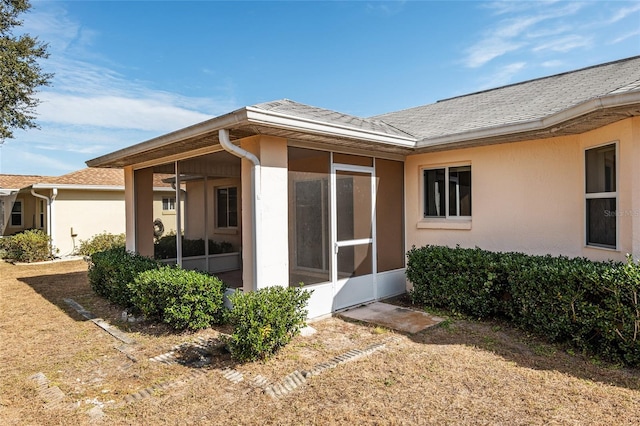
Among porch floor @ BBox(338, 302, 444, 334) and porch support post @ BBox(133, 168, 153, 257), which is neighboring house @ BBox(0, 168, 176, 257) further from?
porch floor @ BBox(338, 302, 444, 334)

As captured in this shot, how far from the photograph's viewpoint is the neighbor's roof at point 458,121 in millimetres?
4816

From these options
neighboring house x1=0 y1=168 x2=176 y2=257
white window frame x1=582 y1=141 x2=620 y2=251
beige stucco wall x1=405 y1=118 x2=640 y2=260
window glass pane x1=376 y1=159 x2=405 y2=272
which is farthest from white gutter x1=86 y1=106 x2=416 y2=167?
neighboring house x1=0 y1=168 x2=176 y2=257

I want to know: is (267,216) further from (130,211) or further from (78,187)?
(78,187)

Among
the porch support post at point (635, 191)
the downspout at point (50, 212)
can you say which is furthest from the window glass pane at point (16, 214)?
the porch support post at point (635, 191)

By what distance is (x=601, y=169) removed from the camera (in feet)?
18.0

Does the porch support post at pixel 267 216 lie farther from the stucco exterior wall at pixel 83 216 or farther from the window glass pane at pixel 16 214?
the window glass pane at pixel 16 214

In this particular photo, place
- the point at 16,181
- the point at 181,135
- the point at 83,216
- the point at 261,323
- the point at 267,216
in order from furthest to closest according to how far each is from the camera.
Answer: the point at 16,181 < the point at 83,216 < the point at 181,135 < the point at 267,216 < the point at 261,323

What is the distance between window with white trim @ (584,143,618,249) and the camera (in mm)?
5262

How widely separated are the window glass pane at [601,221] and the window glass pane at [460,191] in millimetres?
2053

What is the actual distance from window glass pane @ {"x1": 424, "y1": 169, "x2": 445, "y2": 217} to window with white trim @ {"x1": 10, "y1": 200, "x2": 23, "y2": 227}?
67.9ft

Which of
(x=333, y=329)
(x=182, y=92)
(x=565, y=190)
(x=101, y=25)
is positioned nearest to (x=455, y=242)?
(x=565, y=190)

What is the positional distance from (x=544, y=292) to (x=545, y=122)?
2.49 meters

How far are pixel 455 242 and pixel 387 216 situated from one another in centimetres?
145

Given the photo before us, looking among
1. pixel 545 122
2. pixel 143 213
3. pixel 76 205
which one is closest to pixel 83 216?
pixel 76 205
